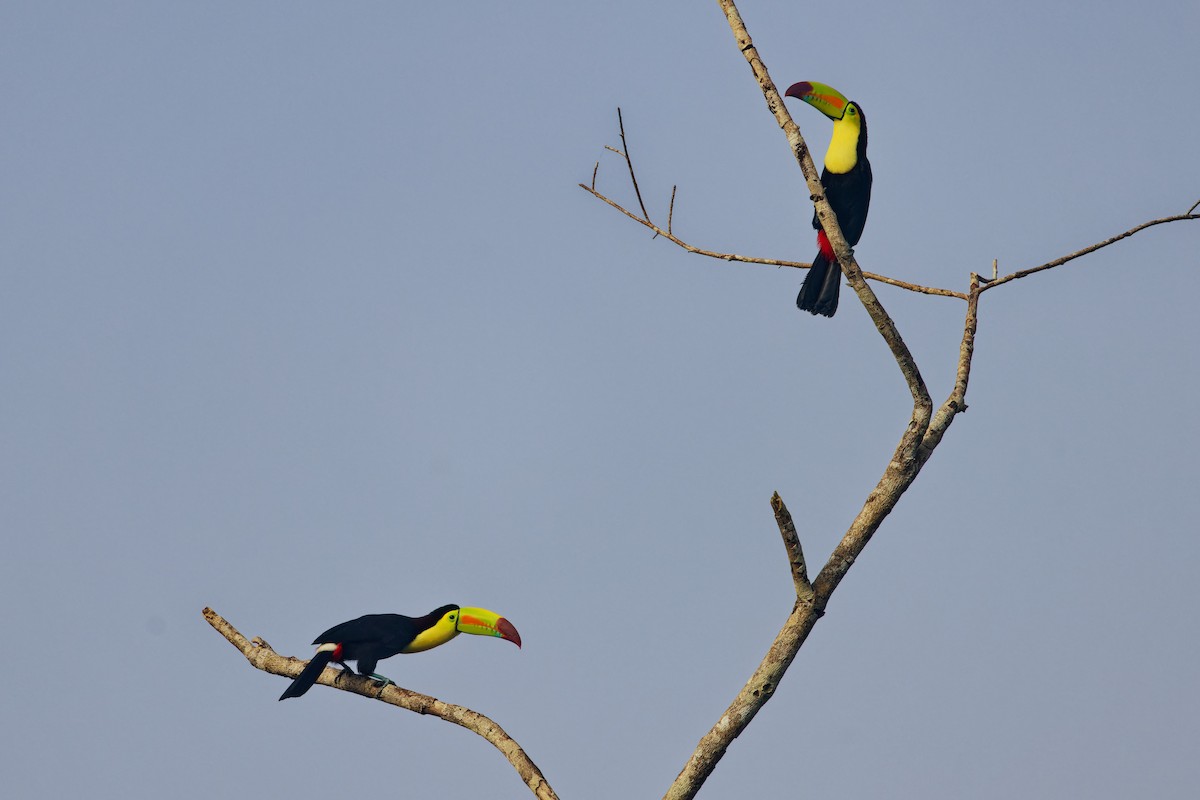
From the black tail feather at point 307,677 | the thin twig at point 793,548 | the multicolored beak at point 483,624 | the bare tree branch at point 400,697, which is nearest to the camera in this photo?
the thin twig at point 793,548

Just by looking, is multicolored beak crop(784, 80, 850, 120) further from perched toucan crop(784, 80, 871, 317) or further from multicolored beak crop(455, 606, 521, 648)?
multicolored beak crop(455, 606, 521, 648)

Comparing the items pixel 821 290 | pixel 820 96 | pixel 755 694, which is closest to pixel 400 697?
pixel 755 694

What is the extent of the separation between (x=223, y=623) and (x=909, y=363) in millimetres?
3877

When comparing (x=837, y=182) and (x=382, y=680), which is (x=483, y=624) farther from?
(x=837, y=182)

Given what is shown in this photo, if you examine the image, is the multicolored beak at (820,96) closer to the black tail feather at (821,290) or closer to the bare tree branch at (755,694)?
the black tail feather at (821,290)

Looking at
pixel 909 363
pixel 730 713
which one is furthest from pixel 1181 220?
pixel 730 713

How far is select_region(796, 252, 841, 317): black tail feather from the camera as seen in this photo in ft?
25.8

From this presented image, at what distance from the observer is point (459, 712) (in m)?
5.65

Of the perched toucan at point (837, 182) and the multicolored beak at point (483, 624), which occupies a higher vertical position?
the perched toucan at point (837, 182)

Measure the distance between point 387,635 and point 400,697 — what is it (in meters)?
1.19

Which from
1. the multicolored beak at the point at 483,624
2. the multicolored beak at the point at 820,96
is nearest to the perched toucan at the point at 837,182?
the multicolored beak at the point at 820,96

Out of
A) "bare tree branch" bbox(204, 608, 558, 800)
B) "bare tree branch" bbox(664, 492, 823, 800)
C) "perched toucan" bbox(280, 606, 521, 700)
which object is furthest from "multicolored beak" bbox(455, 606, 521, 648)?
"bare tree branch" bbox(664, 492, 823, 800)

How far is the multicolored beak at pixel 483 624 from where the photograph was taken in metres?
7.67

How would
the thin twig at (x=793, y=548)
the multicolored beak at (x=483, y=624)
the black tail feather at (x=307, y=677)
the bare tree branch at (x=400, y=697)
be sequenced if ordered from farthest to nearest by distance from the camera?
the multicolored beak at (x=483, y=624) → the black tail feather at (x=307, y=677) → the bare tree branch at (x=400, y=697) → the thin twig at (x=793, y=548)
